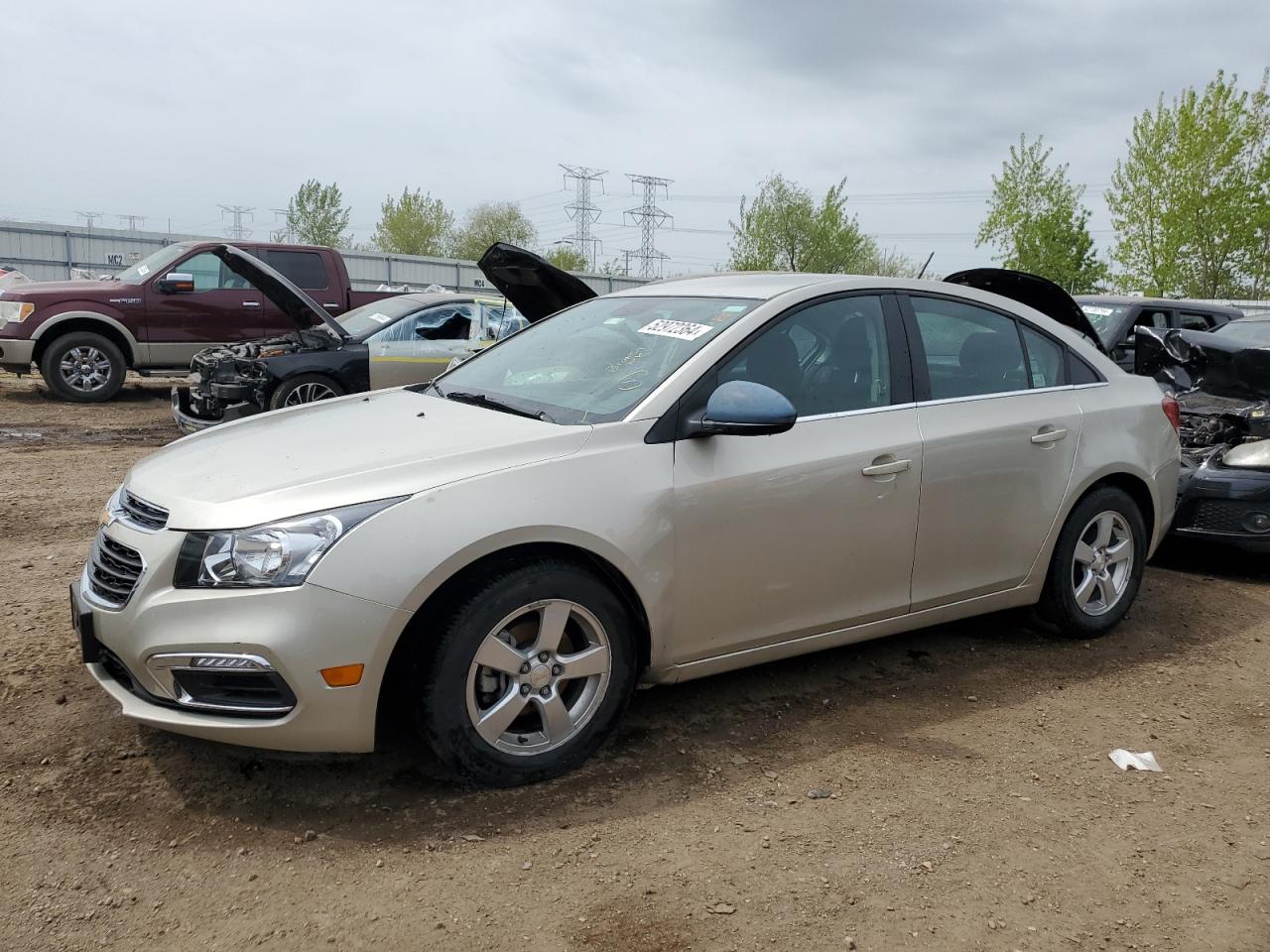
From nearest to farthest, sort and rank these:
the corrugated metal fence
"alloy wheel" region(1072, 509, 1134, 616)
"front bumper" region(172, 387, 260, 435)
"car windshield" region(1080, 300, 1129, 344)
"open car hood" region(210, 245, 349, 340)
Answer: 1. "alloy wheel" region(1072, 509, 1134, 616)
2. "open car hood" region(210, 245, 349, 340)
3. "front bumper" region(172, 387, 260, 435)
4. "car windshield" region(1080, 300, 1129, 344)
5. the corrugated metal fence

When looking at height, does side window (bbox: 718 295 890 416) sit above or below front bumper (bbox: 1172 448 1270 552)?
above

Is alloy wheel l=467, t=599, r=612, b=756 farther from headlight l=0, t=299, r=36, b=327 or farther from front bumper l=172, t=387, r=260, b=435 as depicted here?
headlight l=0, t=299, r=36, b=327

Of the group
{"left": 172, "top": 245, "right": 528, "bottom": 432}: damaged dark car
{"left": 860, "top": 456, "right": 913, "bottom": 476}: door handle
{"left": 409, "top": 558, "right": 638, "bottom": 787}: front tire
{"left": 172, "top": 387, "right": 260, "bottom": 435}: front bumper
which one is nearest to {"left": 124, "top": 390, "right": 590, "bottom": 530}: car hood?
{"left": 409, "top": 558, "right": 638, "bottom": 787}: front tire

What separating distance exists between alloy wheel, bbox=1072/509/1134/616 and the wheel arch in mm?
2471

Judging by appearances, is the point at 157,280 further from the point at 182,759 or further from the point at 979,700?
the point at 979,700

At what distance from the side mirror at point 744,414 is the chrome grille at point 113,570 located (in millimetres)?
1745

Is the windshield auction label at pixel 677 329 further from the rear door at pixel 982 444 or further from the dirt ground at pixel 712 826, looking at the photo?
the dirt ground at pixel 712 826

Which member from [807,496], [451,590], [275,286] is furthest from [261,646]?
[275,286]

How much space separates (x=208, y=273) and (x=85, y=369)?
182cm

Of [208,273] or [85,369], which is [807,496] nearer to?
[208,273]

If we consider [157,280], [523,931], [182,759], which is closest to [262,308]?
[157,280]

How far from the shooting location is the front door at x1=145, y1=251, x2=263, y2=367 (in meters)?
12.6

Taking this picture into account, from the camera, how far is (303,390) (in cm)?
956

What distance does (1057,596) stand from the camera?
4.67 m
